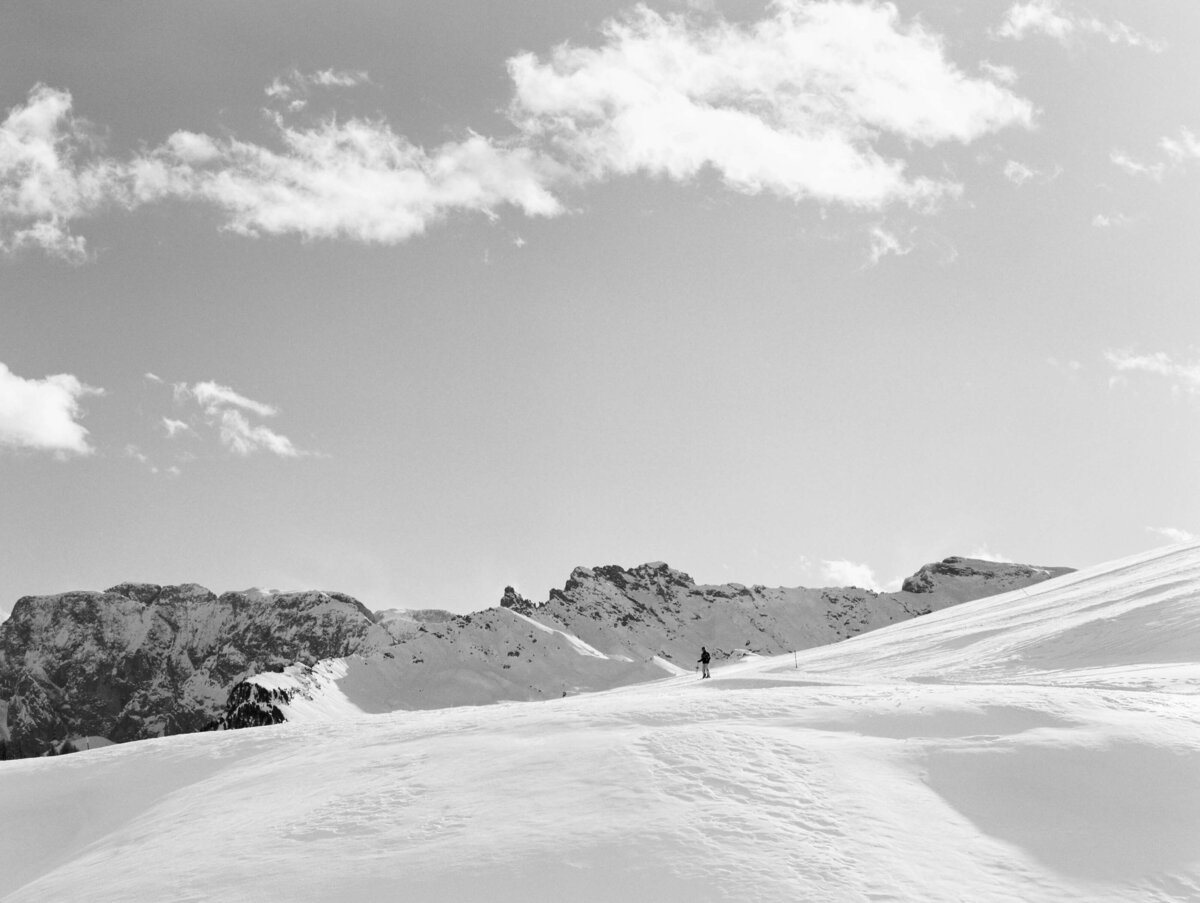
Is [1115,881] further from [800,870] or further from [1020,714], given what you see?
[1020,714]

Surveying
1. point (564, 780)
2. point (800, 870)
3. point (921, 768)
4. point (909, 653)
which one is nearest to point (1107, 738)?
point (921, 768)

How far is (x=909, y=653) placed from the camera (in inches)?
1478

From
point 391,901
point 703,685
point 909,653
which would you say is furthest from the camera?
point 909,653

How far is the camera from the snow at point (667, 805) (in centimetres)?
1118

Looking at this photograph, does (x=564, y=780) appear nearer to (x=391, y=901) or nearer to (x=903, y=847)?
(x=391, y=901)

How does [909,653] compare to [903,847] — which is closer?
[903,847]

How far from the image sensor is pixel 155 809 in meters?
17.3

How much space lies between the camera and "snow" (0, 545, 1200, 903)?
440 inches

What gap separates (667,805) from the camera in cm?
1283

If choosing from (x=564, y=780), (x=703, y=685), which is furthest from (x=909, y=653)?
(x=564, y=780)

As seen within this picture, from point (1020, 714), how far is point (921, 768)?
3402mm

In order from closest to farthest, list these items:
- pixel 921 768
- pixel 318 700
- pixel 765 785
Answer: pixel 765 785 < pixel 921 768 < pixel 318 700

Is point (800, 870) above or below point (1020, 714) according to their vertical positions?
below

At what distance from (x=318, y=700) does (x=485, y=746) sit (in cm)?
17258
